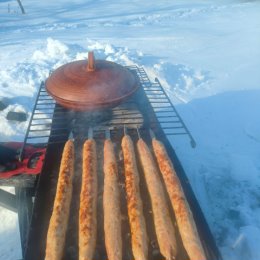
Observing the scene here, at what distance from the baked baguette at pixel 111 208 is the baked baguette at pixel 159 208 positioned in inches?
14.2

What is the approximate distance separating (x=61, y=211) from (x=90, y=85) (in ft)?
6.26

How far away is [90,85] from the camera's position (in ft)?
13.4

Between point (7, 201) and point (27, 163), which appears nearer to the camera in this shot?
point (27, 163)

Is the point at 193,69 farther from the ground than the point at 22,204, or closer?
farther from the ground

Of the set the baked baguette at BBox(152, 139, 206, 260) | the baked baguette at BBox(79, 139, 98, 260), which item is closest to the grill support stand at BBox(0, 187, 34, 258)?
the baked baguette at BBox(79, 139, 98, 260)

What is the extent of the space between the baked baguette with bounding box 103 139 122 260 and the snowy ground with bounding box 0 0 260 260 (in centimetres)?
215

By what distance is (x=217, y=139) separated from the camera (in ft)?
21.6

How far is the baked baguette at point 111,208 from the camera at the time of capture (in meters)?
2.55

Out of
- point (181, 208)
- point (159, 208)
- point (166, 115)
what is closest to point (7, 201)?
point (159, 208)

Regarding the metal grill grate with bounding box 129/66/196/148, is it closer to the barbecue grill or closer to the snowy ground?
the barbecue grill

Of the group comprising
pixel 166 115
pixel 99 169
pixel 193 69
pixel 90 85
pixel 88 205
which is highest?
pixel 193 69

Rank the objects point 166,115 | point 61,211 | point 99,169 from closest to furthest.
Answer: point 61,211
point 99,169
point 166,115

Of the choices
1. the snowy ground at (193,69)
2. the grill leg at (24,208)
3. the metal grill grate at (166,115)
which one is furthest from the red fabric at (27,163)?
the metal grill grate at (166,115)

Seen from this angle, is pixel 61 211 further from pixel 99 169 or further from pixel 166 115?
pixel 166 115
